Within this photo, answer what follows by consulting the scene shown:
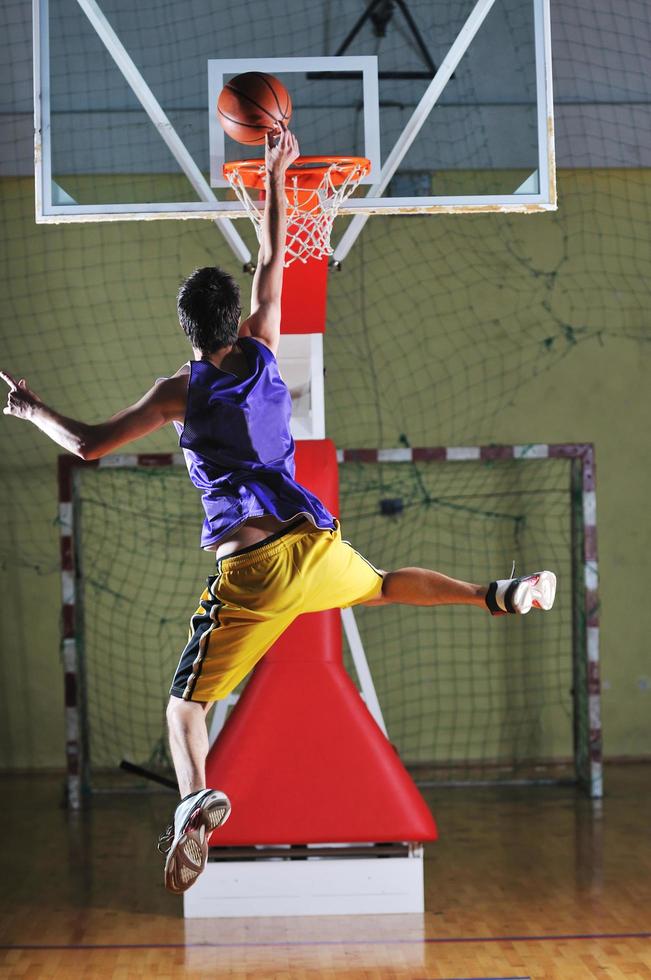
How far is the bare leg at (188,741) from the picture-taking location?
414cm

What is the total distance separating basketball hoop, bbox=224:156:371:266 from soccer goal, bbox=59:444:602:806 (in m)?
3.75

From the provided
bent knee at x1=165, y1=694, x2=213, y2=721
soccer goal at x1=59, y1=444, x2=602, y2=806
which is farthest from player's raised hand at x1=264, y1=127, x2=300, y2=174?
soccer goal at x1=59, y1=444, x2=602, y2=806

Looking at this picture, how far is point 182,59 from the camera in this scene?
5246 mm

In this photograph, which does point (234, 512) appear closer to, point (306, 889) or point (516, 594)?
point (516, 594)

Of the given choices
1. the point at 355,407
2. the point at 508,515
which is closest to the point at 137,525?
the point at 355,407

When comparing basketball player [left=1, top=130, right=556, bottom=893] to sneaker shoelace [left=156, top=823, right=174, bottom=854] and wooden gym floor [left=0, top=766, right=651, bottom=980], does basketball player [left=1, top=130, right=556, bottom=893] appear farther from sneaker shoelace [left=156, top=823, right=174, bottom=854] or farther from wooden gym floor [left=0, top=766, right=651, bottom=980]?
wooden gym floor [left=0, top=766, right=651, bottom=980]

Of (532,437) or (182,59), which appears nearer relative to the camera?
(182,59)

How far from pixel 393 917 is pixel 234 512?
2.55 meters

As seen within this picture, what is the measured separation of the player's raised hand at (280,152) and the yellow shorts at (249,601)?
4.37ft

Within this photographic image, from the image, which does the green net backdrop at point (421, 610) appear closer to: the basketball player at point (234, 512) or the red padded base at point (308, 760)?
the red padded base at point (308, 760)

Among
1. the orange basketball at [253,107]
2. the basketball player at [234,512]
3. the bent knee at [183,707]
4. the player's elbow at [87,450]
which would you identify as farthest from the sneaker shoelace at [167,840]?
the orange basketball at [253,107]

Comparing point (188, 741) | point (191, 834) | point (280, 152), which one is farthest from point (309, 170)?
point (191, 834)

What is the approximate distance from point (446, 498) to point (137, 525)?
7.38 feet

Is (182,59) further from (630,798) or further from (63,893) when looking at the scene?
(630,798)
